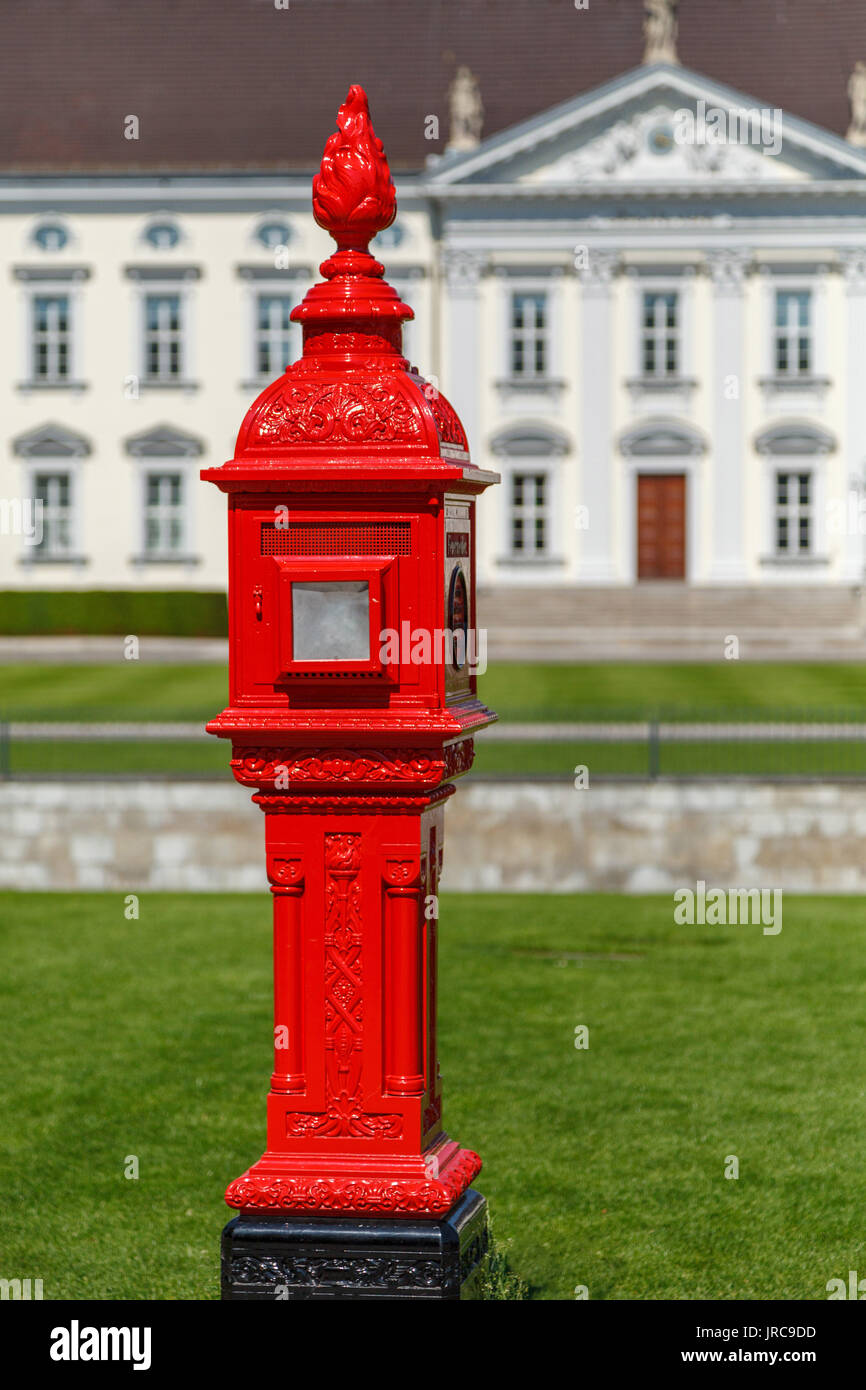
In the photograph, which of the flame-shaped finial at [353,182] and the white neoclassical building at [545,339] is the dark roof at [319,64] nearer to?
the white neoclassical building at [545,339]

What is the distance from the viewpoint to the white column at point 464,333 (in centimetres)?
4631

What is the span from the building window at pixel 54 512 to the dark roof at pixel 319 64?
282 inches

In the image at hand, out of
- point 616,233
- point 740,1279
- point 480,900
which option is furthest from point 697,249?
point 740,1279

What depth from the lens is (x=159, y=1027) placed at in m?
11.2

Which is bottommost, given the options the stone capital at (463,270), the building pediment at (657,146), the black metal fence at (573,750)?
the black metal fence at (573,750)

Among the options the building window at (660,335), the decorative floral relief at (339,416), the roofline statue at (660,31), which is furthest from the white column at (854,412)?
the decorative floral relief at (339,416)

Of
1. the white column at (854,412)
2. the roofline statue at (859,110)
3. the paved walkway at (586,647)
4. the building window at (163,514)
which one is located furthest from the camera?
the building window at (163,514)

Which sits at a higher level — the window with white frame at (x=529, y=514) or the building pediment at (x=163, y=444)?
the building pediment at (x=163, y=444)

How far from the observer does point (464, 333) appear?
46.6 meters

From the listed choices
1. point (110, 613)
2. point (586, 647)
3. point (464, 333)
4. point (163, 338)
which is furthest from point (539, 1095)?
point (163, 338)

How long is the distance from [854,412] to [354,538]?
141 feet

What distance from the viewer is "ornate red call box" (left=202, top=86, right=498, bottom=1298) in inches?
217

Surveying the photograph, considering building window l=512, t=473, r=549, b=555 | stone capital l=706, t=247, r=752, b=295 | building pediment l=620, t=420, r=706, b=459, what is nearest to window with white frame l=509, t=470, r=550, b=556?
building window l=512, t=473, r=549, b=555

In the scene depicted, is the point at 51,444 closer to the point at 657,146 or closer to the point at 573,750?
the point at 657,146
